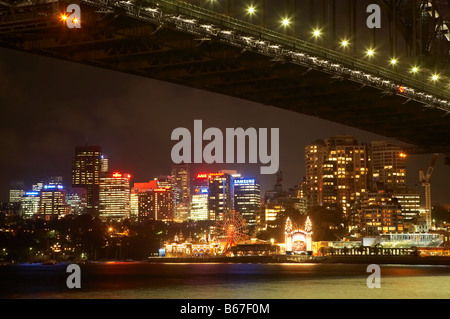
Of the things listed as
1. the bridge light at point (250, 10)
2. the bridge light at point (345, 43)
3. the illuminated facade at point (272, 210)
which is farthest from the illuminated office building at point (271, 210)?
the bridge light at point (250, 10)

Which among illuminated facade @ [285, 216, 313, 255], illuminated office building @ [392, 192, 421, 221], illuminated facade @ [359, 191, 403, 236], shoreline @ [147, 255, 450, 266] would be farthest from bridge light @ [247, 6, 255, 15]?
illuminated office building @ [392, 192, 421, 221]

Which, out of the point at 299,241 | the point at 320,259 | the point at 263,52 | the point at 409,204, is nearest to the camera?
the point at 263,52

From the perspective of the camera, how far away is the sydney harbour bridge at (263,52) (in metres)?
28.8

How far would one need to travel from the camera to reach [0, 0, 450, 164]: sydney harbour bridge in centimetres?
2880

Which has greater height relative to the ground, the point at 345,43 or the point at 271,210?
the point at 345,43

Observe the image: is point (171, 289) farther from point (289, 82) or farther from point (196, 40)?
point (196, 40)

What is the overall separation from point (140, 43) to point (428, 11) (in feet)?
71.8

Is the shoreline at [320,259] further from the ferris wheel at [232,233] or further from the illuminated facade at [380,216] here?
the illuminated facade at [380,216]

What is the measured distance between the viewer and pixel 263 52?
34.1 meters

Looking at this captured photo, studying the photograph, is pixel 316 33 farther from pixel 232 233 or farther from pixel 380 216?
pixel 380 216

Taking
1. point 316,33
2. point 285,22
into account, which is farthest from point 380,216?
point 285,22

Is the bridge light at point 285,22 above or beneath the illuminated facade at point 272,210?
above

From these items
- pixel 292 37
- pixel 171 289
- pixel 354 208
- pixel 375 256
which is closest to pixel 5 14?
pixel 292 37

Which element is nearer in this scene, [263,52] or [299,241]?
[263,52]
